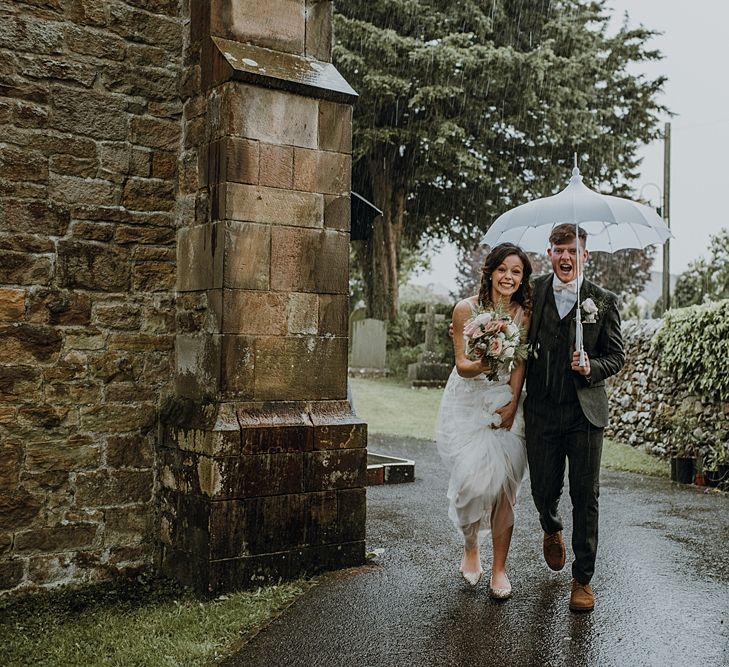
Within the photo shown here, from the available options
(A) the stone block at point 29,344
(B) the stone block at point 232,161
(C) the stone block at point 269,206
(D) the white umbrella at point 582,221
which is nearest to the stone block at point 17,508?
(A) the stone block at point 29,344

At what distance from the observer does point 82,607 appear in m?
5.25

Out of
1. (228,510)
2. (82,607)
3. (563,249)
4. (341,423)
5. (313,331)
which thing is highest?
(563,249)

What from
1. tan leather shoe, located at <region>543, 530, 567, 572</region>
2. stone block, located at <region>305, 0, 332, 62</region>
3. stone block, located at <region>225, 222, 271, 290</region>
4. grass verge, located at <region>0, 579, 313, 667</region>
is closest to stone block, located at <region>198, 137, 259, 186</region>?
stone block, located at <region>225, 222, 271, 290</region>

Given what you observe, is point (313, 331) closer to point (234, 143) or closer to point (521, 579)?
point (234, 143)

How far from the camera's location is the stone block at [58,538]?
5.38 metres

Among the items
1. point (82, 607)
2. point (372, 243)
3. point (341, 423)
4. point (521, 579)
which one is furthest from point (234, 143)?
point (372, 243)

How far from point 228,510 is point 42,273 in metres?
1.87

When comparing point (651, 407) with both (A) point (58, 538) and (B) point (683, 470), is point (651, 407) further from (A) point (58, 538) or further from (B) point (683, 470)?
(A) point (58, 538)

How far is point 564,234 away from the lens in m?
5.20

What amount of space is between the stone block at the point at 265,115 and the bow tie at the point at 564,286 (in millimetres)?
1859

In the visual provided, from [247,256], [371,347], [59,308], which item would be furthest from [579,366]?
[371,347]

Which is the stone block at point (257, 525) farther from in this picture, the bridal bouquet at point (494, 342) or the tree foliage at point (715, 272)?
the tree foliage at point (715, 272)

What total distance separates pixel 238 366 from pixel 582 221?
2278mm

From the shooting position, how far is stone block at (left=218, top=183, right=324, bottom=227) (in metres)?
5.49
